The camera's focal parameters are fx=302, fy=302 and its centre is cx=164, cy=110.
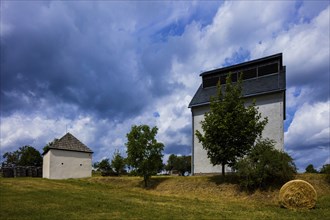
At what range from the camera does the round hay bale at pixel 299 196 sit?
611 inches

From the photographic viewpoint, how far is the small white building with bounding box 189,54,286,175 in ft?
104

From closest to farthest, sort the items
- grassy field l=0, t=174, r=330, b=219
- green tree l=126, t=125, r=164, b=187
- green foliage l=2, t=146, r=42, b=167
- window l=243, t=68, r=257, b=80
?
grassy field l=0, t=174, r=330, b=219, green tree l=126, t=125, r=164, b=187, window l=243, t=68, r=257, b=80, green foliage l=2, t=146, r=42, b=167

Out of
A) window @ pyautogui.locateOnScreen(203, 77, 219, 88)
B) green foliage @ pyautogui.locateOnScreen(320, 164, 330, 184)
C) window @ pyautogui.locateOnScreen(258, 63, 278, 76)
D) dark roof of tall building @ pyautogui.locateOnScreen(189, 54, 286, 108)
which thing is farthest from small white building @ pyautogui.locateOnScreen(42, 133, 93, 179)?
green foliage @ pyautogui.locateOnScreen(320, 164, 330, 184)

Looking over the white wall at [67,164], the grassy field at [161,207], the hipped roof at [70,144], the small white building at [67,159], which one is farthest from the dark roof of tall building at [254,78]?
the white wall at [67,164]

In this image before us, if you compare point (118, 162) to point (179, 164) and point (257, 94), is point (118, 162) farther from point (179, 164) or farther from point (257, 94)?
point (179, 164)

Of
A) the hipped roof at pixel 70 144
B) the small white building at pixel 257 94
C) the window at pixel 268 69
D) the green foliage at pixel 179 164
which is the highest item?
the window at pixel 268 69

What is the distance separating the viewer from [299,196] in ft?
51.2

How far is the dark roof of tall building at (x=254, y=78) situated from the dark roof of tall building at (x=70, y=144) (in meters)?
16.4

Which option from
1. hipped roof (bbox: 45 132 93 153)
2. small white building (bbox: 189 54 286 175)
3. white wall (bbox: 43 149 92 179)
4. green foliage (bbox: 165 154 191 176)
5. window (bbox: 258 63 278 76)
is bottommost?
green foliage (bbox: 165 154 191 176)

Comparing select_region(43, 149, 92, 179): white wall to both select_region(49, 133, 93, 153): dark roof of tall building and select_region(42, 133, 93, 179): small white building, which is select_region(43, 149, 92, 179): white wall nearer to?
select_region(42, 133, 93, 179): small white building

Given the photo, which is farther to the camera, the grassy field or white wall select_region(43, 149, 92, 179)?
white wall select_region(43, 149, 92, 179)

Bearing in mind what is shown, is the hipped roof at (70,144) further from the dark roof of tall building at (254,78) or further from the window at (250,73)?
the window at (250,73)

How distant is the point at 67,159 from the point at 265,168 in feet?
88.7

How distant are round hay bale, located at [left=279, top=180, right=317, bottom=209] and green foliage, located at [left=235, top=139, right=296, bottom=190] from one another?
606 centimetres
